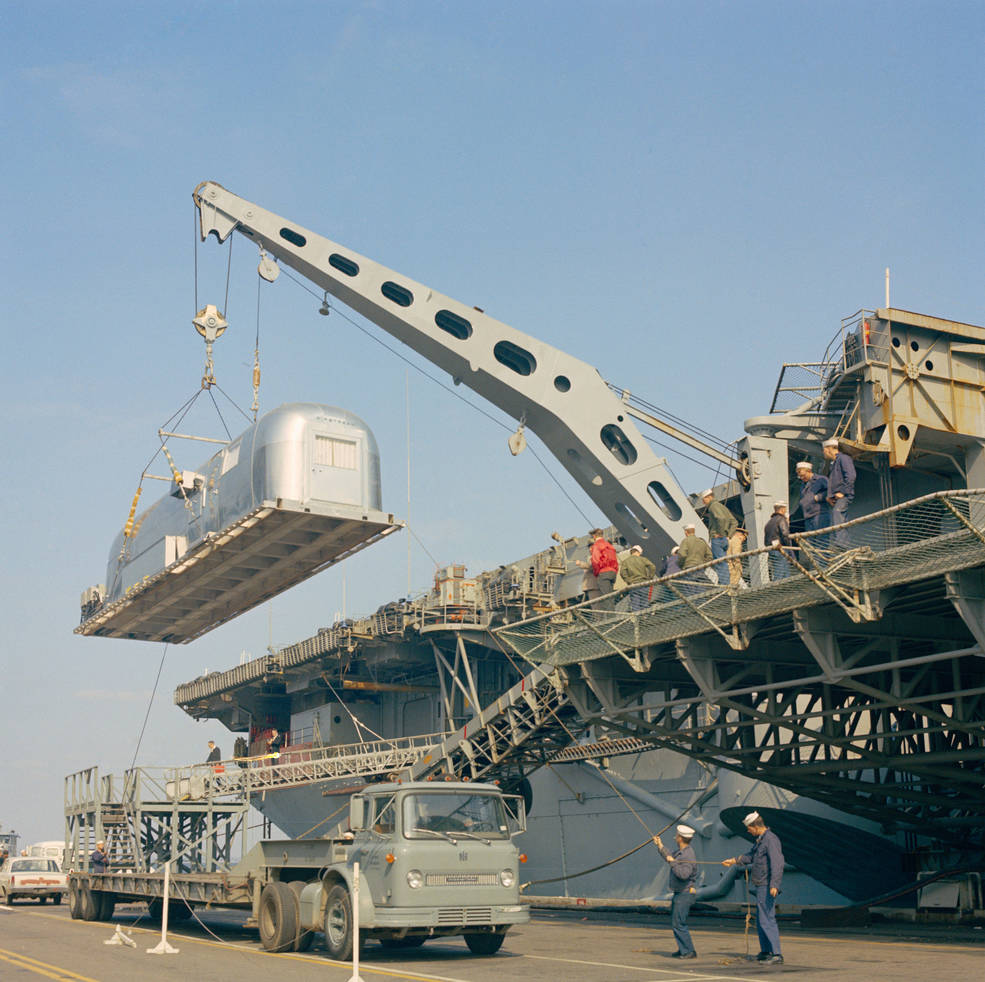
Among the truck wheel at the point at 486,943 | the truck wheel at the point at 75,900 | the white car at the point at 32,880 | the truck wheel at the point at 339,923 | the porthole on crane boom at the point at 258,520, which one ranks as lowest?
the white car at the point at 32,880

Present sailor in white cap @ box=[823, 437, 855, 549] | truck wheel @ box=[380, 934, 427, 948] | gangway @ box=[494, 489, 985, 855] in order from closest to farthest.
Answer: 1. gangway @ box=[494, 489, 985, 855]
2. truck wheel @ box=[380, 934, 427, 948]
3. sailor in white cap @ box=[823, 437, 855, 549]

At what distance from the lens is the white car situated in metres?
34.8

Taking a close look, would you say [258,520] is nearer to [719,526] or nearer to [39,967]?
Result: [719,526]

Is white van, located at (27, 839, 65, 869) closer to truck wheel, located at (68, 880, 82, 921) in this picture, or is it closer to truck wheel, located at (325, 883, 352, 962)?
truck wheel, located at (68, 880, 82, 921)

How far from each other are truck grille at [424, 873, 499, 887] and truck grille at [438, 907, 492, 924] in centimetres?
30

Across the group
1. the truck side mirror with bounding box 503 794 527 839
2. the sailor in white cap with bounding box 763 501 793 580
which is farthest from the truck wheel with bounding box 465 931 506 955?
the sailor in white cap with bounding box 763 501 793 580

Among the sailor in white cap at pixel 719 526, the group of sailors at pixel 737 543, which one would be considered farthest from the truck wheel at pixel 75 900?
the sailor in white cap at pixel 719 526

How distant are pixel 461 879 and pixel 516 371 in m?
15.1

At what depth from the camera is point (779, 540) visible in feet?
58.4

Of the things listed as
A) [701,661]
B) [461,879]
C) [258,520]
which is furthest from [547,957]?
[258,520]

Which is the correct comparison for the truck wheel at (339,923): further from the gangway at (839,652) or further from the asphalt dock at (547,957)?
the gangway at (839,652)

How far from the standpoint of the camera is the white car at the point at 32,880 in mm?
34812

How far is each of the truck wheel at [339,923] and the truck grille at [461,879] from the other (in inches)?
48.2

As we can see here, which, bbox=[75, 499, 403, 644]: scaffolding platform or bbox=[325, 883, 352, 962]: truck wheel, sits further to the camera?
bbox=[75, 499, 403, 644]: scaffolding platform
